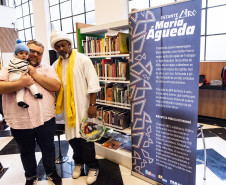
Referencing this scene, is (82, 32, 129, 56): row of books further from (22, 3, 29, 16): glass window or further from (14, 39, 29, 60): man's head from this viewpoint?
(22, 3, 29, 16): glass window

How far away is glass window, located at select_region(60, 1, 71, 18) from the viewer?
659 centimetres

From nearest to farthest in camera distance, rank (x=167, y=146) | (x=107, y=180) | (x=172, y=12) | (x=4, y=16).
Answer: (x=172, y=12), (x=167, y=146), (x=107, y=180), (x=4, y=16)

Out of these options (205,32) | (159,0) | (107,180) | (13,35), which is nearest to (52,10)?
(13,35)

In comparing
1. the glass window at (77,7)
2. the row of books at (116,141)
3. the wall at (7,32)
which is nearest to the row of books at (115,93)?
the row of books at (116,141)

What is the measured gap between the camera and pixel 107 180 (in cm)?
215

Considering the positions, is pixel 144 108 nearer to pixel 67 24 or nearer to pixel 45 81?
pixel 45 81

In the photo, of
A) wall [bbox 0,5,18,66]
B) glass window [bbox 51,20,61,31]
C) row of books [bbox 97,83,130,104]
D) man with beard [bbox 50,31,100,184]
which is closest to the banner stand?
man with beard [bbox 50,31,100,184]

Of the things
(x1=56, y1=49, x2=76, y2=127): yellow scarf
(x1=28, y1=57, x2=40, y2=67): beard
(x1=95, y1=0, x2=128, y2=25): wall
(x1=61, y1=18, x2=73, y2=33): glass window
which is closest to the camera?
(x1=28, y1=57, x2=40, y2=67): beard

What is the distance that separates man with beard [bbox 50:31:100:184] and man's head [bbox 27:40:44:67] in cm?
16

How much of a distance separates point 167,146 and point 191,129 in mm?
315

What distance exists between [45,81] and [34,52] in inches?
11.9

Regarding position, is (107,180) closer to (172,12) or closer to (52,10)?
(172,12)

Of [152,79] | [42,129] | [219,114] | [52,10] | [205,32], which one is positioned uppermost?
[52,10]

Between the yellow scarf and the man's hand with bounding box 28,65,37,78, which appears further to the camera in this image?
the yellow scarf
